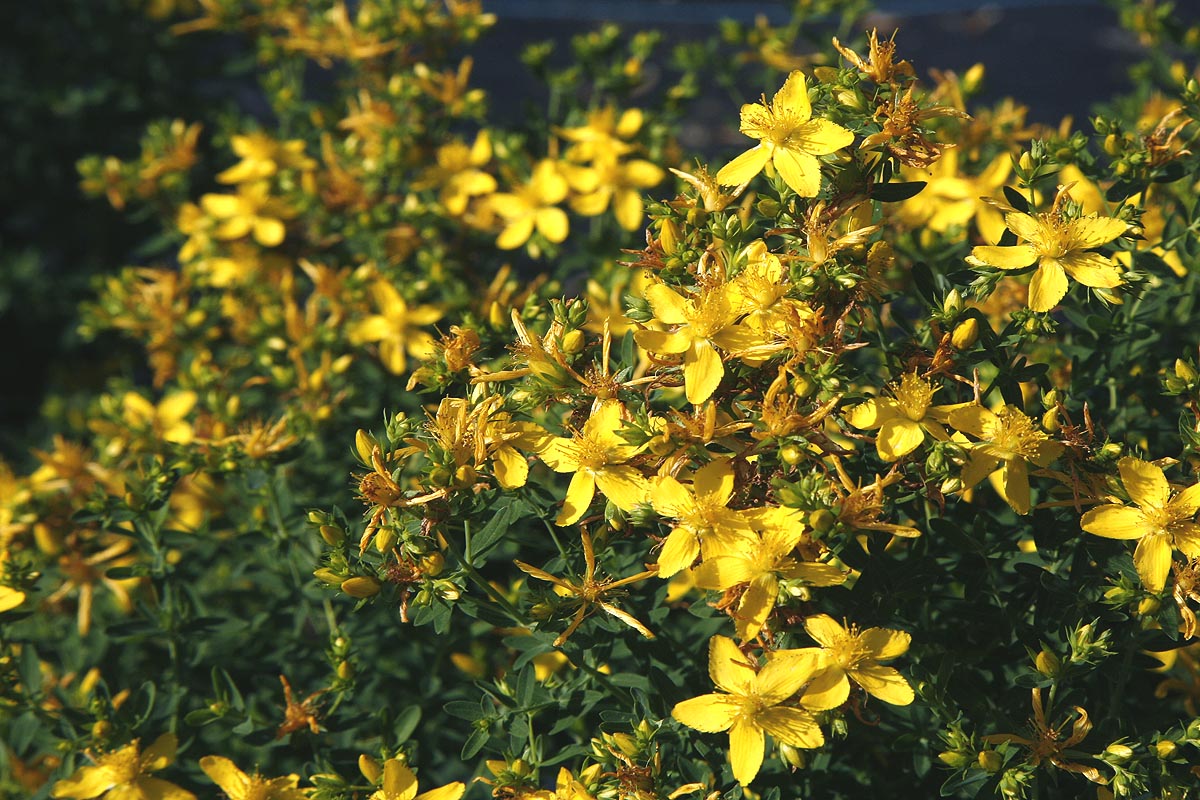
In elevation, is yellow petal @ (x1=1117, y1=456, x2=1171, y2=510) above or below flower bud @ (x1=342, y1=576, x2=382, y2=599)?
above

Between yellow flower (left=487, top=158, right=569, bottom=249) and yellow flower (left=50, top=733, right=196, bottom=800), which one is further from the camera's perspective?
yellow flower (left=487, top=158, right=569, bottom=249)

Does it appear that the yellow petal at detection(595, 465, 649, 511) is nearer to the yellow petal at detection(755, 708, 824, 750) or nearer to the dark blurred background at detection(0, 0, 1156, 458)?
the yellow petal at detection(755, 708, 824, 750)

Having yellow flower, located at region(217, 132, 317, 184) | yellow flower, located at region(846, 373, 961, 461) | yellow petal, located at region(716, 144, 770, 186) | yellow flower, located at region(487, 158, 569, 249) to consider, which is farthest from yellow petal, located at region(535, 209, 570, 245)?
yellow flower, located at region(846, 373, 961, 461)

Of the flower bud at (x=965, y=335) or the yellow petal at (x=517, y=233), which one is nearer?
the flower bud at (x=965, y=335)

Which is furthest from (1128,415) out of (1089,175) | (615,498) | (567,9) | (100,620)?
(567,9)

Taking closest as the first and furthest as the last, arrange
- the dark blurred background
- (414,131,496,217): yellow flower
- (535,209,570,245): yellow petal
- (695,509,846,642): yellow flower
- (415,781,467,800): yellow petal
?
1. (695,509,846,642): yellow flower
2. (415,781,467,800): yellow petal
3. (535,209,570,245): yellow petal
4. (414,131,496,217): yellow flower
5. the dark blurred background

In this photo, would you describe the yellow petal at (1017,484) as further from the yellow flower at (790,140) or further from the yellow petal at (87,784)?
the yellow petal at (87,784)

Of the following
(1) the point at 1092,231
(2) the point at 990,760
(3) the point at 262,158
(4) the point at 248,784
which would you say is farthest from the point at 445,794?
(3) the point at 262,158

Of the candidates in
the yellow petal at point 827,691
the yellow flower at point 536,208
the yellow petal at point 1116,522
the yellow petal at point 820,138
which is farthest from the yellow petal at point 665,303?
the yellow flower at point 536,208

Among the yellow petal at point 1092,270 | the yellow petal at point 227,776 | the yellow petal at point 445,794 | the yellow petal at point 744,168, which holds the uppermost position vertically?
the yellow petal at point 744,168
